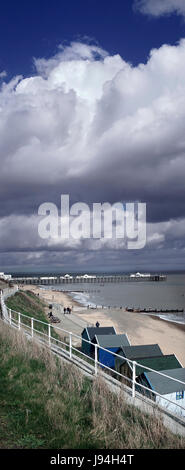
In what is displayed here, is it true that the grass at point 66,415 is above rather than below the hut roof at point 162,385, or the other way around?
above

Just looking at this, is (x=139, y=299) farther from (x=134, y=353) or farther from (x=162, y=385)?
(x=162, y=385)

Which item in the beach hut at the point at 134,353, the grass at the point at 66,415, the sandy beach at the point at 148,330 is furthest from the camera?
the sandy beach at the point at 148,330

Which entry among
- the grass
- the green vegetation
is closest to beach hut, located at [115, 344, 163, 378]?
the green vegetation

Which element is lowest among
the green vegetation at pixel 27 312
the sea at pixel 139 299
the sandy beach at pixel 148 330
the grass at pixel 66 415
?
the sea at pixel 139 299

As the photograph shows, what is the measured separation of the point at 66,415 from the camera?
493 cm

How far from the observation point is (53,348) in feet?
33.2

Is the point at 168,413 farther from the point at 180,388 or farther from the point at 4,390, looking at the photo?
the point at 180,388

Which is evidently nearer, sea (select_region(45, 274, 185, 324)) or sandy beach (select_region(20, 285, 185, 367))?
sandy beach (select_region(20, 285, 185, 367))

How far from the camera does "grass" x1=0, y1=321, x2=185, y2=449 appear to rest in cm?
411

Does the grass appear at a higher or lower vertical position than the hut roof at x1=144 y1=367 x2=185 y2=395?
higher

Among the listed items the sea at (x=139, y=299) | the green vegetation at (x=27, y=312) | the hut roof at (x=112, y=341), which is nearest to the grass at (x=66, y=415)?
the hut roof at (x=112, y=341)

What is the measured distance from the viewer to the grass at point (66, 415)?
4105 mm

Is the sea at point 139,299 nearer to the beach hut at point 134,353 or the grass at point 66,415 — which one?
the beach hut at point 134,353

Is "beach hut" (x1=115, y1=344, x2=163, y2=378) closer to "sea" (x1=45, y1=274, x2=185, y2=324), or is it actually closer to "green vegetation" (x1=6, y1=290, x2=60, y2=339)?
"green vegetation" (x1=6, y1=290, x2=60, y2=339)
